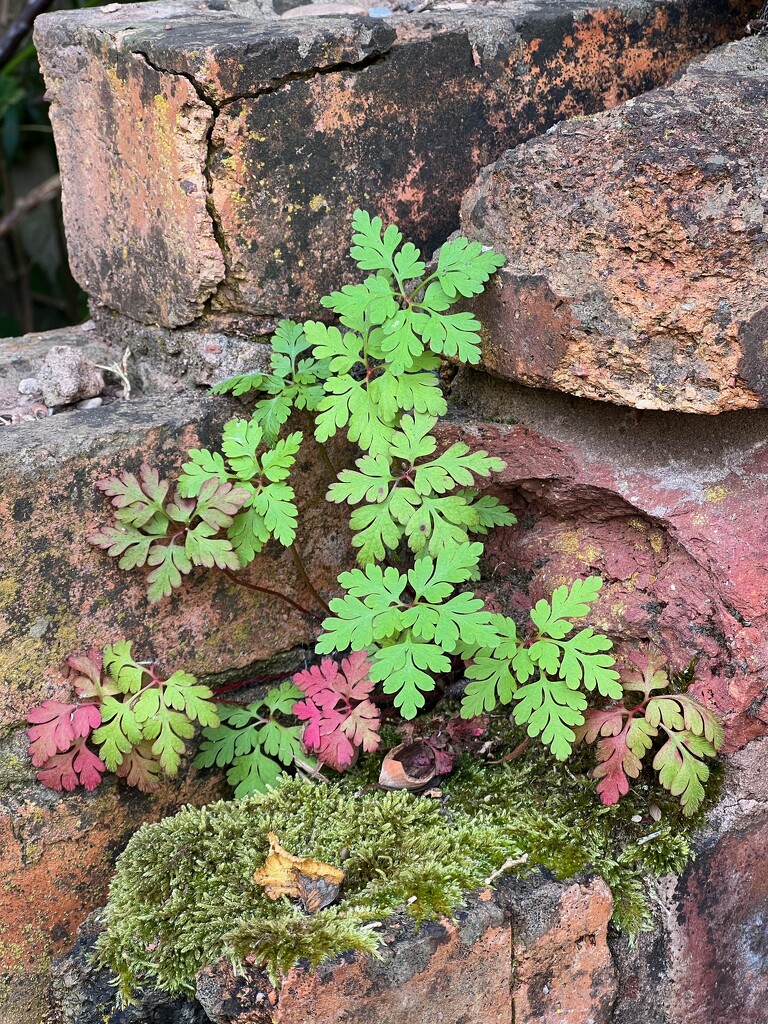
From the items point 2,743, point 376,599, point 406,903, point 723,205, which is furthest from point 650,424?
point 2,743

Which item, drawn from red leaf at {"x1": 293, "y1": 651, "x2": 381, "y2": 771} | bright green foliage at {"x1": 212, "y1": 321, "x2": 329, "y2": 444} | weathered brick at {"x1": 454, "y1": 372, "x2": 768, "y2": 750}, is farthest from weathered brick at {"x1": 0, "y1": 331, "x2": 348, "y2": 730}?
weathered brick at {"x1": 454, "y1": 372, "x2": 768, "y2": 750}

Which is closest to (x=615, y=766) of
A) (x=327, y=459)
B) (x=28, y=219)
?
(x=327, y=459)

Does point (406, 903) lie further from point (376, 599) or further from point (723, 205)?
point (723, 205)

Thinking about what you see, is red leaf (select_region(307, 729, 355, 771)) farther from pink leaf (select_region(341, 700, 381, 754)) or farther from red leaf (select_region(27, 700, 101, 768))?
red leaf (select_region(27, 700, 101, 768))

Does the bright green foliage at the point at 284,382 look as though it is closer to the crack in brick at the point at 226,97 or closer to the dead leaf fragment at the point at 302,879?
the crack in brick at the point at 226,97

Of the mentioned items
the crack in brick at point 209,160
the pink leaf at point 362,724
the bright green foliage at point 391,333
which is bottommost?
the pink leaf at point 362,724

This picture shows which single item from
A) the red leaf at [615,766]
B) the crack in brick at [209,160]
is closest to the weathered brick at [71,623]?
the crack in brick at [209,160]
